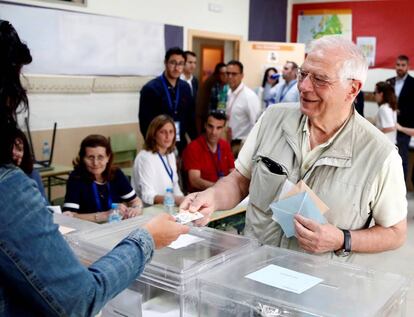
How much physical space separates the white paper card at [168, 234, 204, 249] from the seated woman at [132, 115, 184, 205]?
215 centimetres

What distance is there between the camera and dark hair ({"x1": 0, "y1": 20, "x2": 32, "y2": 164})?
88 centimetres

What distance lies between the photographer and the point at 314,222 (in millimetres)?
1547

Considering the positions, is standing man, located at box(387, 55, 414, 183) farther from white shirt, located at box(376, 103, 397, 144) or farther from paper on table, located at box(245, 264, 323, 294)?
paper on table, located at box(245, 264, 323, 294)

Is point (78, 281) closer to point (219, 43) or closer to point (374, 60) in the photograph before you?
point (219, 43)

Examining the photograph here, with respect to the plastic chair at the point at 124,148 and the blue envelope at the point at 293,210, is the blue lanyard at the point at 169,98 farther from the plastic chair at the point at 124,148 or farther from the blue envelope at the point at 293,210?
the blue envelope at the point at 293,210

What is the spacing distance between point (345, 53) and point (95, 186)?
2048mm

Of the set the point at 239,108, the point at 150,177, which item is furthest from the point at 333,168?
the point at 239,108

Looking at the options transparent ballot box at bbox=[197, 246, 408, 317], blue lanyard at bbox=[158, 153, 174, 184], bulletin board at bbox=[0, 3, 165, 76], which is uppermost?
bulletin board at bbox=[0, 3, 165, 76]

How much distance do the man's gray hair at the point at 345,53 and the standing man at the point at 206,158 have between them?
2.50 meters

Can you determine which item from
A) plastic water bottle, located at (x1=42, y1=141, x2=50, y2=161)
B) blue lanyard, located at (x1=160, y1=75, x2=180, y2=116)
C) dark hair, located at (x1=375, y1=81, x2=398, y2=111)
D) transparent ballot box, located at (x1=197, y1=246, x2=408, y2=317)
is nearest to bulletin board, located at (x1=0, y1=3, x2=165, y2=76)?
plastic water bottle, located at (x1=42, y1=141, x2=50, y2=161)

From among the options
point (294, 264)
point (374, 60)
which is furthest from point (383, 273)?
point (374, 60)

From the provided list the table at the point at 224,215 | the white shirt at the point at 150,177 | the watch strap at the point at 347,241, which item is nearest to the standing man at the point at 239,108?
the white shirt at the point at 150,177

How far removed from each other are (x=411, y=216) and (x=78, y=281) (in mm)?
5593

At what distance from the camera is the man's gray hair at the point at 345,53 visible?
1675 mm
